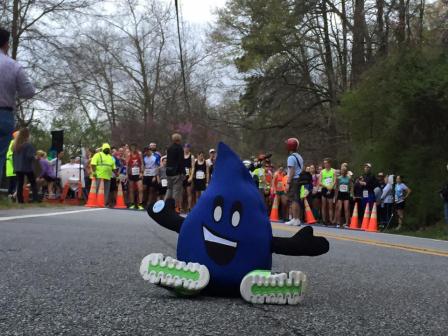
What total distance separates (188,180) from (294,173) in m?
4.23

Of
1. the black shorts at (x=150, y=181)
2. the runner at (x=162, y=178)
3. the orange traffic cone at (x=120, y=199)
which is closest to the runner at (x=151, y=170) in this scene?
the black shorts at (x=150, y=181)

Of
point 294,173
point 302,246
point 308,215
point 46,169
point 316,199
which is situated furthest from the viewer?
point 46,169

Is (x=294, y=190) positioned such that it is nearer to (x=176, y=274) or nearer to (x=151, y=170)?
(x=151, y=170)

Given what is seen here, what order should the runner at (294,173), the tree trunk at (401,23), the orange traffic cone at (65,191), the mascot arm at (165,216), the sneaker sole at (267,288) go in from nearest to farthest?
the sneaker sole at (267,288), the mascot arm at (165,216), the runner at (294,173), the orange traffic cone at (65,191), the tree trunk at (401,23)

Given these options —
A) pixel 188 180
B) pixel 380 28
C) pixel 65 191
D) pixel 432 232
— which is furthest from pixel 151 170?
pixel 380 28

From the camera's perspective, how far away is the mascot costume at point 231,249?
366cm

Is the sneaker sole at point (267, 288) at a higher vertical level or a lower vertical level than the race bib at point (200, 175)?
lower

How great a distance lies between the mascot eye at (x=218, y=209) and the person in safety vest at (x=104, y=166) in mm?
14120

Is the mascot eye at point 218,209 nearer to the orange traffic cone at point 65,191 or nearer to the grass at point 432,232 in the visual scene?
the grass at point 432,232

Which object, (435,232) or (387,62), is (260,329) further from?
(387,62)

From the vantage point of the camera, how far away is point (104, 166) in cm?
1780

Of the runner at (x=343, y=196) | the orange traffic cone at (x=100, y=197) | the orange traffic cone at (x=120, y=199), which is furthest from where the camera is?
the orange traffic cone at (x=120, y=199)

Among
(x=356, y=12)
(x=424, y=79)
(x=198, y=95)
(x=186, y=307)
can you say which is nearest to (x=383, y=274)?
(x=186, y=307)

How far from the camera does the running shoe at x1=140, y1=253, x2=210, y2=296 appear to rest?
144 inches
